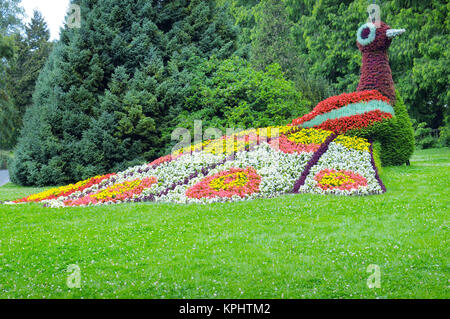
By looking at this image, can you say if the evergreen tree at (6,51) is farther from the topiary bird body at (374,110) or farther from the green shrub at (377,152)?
the green shrub at (377,152)

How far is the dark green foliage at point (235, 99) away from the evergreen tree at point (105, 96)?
586mm

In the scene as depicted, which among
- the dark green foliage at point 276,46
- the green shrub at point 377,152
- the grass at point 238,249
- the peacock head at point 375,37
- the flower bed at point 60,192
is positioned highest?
the dark green foliage at point 276,46

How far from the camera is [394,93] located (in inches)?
512

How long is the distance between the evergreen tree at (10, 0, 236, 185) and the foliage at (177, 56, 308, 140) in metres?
0.58

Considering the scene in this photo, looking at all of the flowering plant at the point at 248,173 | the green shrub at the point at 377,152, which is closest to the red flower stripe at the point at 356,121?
the flowering plant at the point at 248,173

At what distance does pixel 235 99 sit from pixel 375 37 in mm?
5385

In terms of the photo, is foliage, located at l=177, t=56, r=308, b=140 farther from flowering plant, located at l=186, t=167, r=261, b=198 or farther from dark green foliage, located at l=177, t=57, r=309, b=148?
flowering plant, located at l=186, t=167, r=261, b=198

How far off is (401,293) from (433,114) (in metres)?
26.9

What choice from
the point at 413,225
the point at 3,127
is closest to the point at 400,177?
the point at 413,225

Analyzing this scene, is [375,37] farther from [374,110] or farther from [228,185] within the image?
[228,185]

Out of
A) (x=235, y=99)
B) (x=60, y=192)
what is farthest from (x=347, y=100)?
(x=60, y=192)

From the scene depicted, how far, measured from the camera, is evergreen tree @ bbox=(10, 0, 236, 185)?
50.5 ft

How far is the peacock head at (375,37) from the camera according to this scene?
13.0 m

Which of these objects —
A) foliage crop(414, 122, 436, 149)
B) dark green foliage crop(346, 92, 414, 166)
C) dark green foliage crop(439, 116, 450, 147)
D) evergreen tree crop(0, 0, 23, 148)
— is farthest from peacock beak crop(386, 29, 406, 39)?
evergreen tree crop(0, 0, 23, 148)
